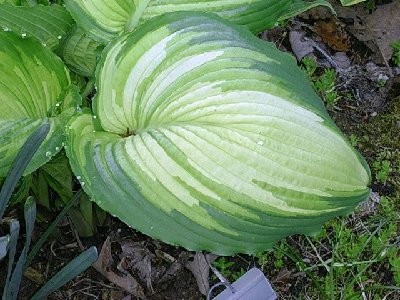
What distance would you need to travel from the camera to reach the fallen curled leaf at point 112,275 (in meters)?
1.33

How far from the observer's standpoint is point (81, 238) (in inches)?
53.9

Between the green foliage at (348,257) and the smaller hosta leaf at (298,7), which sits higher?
the smaller hosta leaf at (298,7)

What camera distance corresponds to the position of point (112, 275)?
134 centimetres

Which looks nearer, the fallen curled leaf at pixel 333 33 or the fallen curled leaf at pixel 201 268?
the fallen curled leaf at pixel 201 268

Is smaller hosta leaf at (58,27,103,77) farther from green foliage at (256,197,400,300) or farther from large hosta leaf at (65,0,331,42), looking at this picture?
green foliage at (256,197,400,300)

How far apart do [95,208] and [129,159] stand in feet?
1.56

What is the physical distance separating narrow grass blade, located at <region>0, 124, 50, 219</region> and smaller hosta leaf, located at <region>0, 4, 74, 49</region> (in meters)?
0.24

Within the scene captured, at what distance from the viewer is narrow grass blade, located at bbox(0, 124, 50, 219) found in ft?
2.73

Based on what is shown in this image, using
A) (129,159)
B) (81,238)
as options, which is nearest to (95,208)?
(81,238)

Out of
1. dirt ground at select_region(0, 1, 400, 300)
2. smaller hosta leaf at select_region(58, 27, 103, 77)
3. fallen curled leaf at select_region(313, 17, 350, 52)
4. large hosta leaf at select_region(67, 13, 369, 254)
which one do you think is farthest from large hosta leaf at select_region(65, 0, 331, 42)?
fallen curled leaf at select_region(313, 17, 350, 52)

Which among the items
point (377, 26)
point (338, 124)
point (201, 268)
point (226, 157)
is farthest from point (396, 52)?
point (226, 157)

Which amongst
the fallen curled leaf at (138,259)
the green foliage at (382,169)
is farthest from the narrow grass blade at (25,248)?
the green foliage at (382,169)

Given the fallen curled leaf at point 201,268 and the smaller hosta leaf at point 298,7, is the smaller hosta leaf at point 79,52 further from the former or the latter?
the fallen curled leaf at point 201,268

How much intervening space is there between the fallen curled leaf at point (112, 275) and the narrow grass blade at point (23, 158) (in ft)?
1.46
